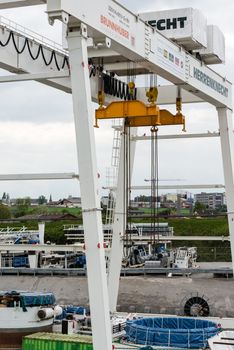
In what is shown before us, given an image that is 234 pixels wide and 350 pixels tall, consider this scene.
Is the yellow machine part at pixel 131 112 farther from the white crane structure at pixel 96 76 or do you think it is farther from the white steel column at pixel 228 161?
the white steel column at pixel 228 161

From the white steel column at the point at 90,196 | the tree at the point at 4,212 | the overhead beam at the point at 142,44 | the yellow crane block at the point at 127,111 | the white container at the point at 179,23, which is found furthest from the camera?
the tree at the point at 4,212

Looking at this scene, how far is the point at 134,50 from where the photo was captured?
50.3ft

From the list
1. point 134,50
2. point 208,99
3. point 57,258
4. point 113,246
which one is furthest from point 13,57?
point 57,258

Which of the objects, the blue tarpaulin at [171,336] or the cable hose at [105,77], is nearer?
the cable hose at [105,77]

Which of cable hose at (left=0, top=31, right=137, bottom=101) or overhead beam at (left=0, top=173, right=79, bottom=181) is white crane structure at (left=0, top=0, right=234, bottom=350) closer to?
cable hose at (left=0, top=31, right=137, bottom=101)

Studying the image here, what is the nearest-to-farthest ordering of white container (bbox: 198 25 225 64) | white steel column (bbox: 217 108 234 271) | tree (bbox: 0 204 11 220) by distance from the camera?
white container (bbox: 198 25 225 64)
white steel column (bbox: 217 108 234 271)
tree (bbox: 0 204 11 220)

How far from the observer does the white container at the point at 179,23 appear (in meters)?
19.1

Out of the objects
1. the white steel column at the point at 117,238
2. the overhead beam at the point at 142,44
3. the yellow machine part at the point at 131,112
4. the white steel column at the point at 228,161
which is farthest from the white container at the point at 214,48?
the white steel column at the point at 117,238

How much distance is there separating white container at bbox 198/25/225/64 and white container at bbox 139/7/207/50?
1.00 metres

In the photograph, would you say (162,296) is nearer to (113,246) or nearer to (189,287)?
(189,287)

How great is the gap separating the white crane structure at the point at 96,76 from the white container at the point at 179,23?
2.06ft

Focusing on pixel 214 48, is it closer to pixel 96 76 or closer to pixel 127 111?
pixel 96 76

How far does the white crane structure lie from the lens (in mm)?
12117

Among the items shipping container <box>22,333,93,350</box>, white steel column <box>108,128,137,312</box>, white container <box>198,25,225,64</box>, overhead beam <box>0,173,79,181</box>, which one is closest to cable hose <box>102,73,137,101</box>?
white steel column <box>108,128,137,312</box>
